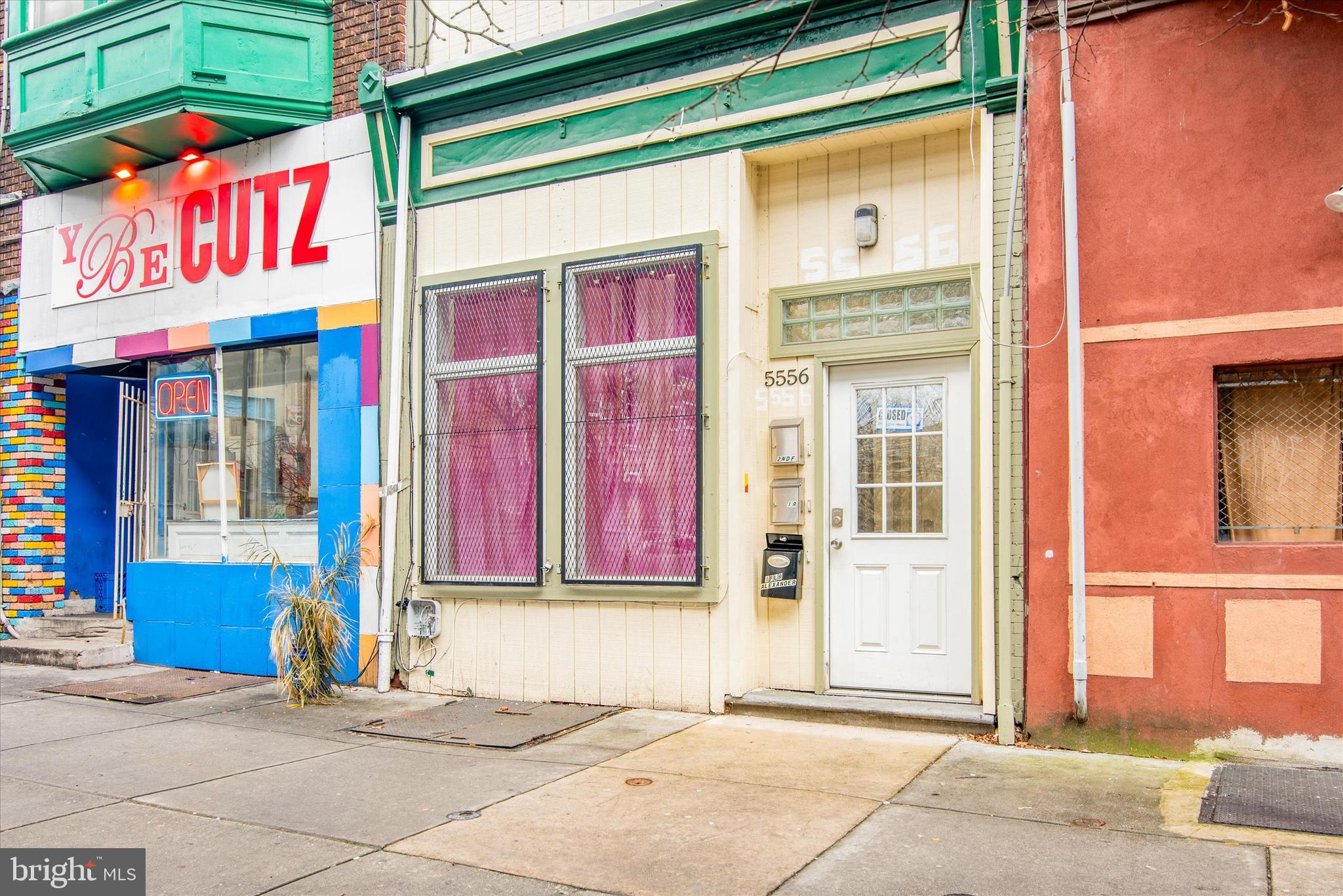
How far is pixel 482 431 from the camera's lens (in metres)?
8.22

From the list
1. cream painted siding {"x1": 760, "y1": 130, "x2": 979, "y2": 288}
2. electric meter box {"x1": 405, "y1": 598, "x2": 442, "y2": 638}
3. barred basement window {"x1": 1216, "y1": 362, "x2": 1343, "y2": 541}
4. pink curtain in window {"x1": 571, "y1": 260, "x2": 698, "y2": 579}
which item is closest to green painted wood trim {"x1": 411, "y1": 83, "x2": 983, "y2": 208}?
cream painted siding {"x1": 760, "y1": 130, "x2": 979, "y2": 288}

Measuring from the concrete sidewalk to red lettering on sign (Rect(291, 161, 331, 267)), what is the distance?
3839mm

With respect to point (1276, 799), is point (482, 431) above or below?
above

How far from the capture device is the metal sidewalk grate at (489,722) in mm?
6754

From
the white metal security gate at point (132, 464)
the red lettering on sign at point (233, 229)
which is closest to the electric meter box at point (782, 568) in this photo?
the red lettering on sign at point (233, 229)

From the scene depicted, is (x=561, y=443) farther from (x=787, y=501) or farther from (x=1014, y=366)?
(x=1014, y=366)

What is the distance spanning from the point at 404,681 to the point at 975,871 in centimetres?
525

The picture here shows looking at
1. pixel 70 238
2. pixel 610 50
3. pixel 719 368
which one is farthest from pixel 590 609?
pixel 70 238

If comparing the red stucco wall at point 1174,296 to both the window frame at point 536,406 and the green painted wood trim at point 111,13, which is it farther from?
the green painted wood trim at point 111,13

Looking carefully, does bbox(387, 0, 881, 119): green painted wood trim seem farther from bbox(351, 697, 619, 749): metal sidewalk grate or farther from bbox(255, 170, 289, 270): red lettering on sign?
bbox(351, 697, 619, 749): metal sidewalk grate

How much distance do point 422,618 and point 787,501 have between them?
2982 millimetres

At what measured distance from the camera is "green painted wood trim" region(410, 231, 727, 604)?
285 inches

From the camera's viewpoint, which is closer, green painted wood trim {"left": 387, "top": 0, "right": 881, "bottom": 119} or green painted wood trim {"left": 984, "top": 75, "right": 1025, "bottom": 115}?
green painted wood trim {"left": 984, "top": 75, "right": 1025, "bottom": 115}

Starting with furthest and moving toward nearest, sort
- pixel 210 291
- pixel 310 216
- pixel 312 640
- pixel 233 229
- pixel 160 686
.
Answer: pixel 210 291 → pixel 233 229 → pixel 310 216 → pixel 160 686 → pixel 312 640
